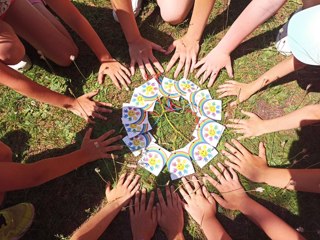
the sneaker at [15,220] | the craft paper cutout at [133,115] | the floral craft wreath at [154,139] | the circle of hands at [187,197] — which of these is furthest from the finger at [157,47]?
the sneaker at [15,220]

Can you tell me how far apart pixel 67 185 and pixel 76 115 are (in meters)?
0.56

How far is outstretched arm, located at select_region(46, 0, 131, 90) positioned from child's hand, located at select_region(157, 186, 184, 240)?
0.95m

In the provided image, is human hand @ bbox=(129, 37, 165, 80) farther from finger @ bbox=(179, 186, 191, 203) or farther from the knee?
the knee

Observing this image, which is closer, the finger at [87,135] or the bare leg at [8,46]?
the bare leg at [8,46]

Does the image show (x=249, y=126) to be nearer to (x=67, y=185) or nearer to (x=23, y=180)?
(x=67, y=185)

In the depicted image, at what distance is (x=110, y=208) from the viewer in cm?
235

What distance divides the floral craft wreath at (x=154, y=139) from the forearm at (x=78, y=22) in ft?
1.35

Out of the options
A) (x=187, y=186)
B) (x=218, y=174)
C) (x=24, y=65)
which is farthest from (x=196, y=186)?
(x=24, y=65)

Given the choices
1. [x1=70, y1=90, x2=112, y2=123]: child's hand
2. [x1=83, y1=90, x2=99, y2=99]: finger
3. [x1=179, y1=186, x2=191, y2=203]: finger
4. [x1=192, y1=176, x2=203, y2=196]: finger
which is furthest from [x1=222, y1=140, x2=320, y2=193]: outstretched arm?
[x1=83, y1=90, x2=99, y2=99]: finger

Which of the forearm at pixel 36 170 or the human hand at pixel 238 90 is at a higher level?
the forearm at pixel 36 170

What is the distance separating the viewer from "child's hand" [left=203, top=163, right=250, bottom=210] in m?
2.36

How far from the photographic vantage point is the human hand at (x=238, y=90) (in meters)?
2.60

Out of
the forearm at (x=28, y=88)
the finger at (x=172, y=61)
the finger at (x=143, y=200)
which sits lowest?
the finger at (x=143, y=200)

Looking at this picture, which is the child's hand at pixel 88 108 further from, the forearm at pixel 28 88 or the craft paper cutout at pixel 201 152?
the craft paper cutout at pixel 201 152
